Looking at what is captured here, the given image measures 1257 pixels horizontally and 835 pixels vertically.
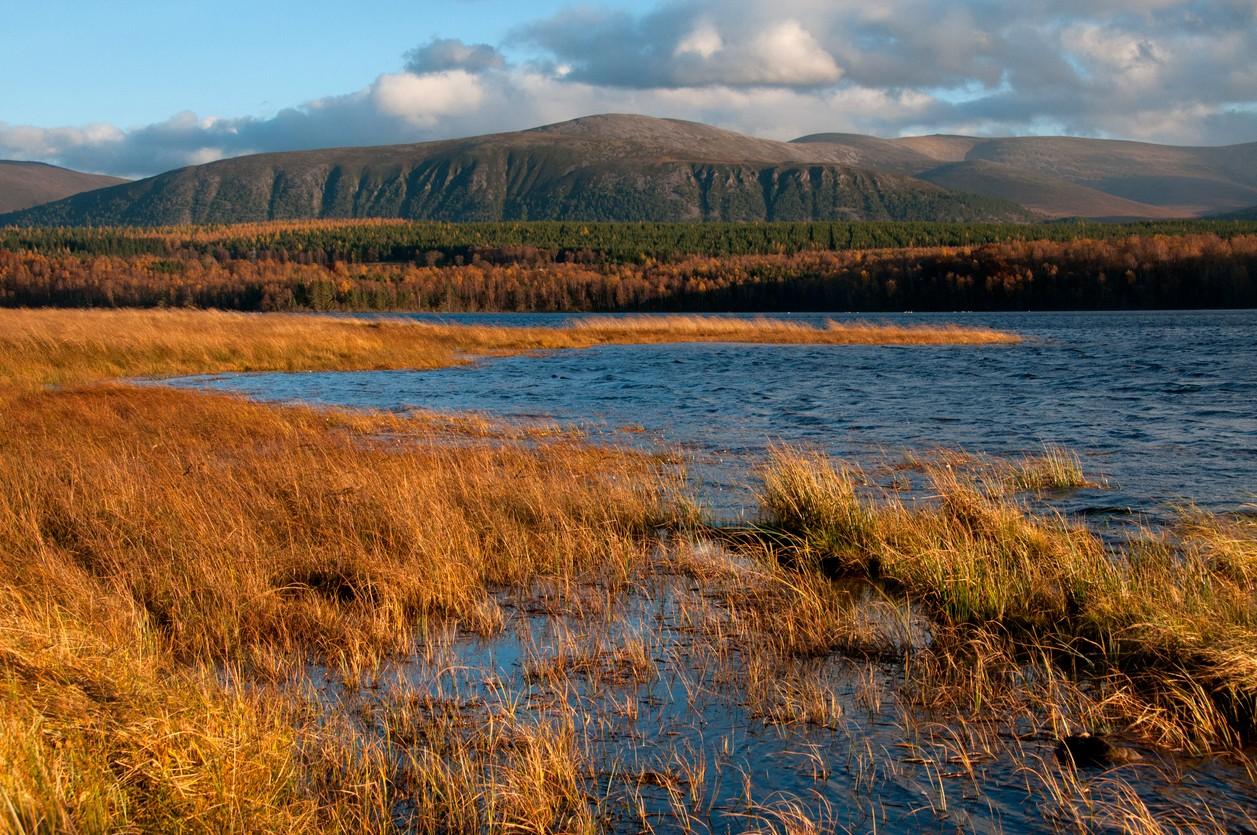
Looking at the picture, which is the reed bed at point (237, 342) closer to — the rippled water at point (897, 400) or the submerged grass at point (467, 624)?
the rippled water at point (897, 400)

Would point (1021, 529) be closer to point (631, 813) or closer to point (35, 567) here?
point (631, 813)

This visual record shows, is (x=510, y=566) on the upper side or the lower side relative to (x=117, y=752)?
lower

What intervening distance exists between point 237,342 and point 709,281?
A: 110787 millimetres

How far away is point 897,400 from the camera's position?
2789cm

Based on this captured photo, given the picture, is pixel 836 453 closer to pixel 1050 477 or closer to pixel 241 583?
pixel 1050 477

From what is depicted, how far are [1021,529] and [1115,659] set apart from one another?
109 inches

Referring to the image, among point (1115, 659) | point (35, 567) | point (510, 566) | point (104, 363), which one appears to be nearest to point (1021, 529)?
point (1115, 659)

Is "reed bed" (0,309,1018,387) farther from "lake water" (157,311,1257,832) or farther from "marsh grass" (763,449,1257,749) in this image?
"marsh grass" (763,449,1257,749)

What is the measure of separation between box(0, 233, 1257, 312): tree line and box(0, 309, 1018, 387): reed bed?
61191 mm

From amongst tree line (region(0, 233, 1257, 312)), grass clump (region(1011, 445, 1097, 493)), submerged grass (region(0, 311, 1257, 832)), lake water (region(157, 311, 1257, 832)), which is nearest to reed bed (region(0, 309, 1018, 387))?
lake water (region(157, 311, 1257, 832))

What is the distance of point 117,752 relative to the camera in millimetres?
4789

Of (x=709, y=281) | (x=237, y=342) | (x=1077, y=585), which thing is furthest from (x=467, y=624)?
(x=709, y=281)

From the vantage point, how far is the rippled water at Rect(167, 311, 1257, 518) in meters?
15.8

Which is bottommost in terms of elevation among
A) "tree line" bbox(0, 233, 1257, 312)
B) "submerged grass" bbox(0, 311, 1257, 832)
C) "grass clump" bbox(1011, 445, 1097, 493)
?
"tree line" bbox(0, 233, 1257, 312)
